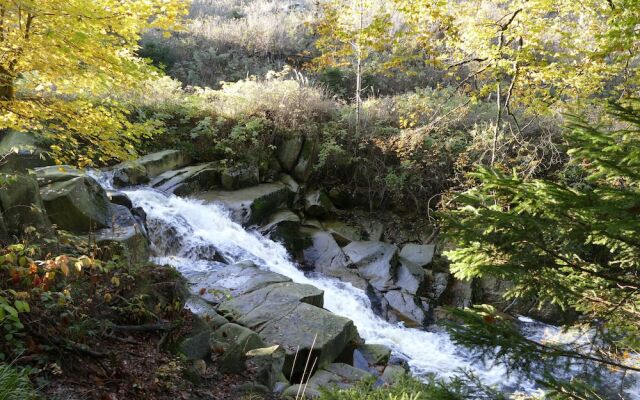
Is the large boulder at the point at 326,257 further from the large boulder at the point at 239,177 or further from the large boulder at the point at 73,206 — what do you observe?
the large boulder at the point at 73,206

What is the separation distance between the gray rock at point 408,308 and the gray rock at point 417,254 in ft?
3.40

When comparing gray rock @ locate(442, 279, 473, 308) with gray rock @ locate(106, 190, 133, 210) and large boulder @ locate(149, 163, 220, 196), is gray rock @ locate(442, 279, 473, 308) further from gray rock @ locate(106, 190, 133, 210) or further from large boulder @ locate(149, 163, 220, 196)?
gray rock @ locate(106, 190, 133, 210)

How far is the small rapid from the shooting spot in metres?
7.50

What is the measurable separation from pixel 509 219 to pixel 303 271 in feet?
26.1

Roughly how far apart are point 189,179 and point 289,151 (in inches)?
120

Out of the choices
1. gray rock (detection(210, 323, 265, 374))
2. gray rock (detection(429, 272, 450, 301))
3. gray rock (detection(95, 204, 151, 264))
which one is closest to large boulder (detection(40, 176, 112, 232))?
gray rock (detection(95, 204, 151, 264))

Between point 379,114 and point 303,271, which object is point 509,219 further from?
point 379,114

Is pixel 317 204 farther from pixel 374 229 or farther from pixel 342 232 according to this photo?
pixel 374 229

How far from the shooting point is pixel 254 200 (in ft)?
34.4

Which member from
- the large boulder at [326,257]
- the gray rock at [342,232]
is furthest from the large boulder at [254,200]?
the gray rock at [342,232]

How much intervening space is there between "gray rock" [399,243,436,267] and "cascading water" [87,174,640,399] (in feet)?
6.42

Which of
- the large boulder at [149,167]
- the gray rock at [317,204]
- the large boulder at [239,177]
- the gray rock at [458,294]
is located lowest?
the gray rock at [458,294]

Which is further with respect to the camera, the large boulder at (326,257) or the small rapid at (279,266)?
the large boulder at (326,257)

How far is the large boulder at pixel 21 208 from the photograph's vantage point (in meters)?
5.15
